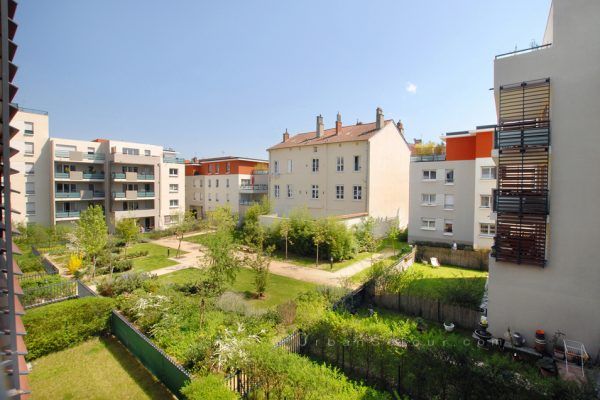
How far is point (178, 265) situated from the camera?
2295 centimetres

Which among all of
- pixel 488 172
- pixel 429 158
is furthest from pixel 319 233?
pixel 488 172

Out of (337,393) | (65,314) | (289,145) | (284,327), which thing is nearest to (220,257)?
(284,327)

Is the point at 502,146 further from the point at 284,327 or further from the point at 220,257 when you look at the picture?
the point at 220,257

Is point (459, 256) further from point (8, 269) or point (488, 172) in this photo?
point (8, 269)

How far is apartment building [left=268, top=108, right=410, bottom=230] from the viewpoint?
30453 mm

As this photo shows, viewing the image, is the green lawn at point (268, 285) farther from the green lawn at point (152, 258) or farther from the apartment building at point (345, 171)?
the apartment building at point (345, 171)

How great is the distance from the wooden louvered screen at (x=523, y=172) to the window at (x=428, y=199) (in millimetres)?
16393

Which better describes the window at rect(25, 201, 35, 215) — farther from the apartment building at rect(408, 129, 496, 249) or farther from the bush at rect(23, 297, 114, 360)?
the apartment building at rect(408, 129, 496, 249)

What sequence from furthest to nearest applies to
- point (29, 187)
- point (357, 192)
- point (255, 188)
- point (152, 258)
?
point (255, 188), point (29, 187), point (357, 192), point (152, 258)

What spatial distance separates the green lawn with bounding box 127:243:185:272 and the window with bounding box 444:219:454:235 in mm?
23485

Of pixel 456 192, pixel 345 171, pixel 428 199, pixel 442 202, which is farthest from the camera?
pixel 345 171

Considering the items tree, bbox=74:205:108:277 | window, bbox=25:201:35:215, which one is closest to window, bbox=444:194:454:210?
tree, bbox=74:205:108:277

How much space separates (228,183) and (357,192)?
66.1 ft

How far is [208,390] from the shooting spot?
21.4 ft
